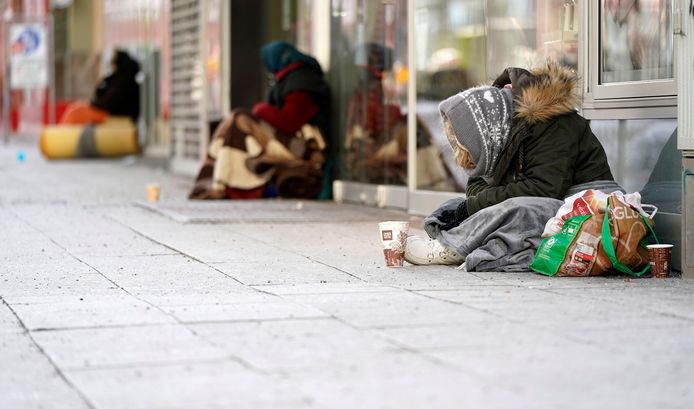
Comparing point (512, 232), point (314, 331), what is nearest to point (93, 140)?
point (512, 232)

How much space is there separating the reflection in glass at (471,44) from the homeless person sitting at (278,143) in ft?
6.05

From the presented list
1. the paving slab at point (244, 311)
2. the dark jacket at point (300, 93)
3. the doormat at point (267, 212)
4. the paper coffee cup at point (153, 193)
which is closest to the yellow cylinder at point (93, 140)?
the paper coffee cup at point (153, 193)

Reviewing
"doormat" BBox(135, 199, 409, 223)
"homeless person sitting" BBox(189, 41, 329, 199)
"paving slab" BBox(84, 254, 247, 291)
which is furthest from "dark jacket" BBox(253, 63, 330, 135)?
"paving slab" BBox(84, 254, 247, 291)

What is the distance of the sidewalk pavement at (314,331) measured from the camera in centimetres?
390

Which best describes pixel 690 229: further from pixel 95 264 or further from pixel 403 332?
pixel 95 264

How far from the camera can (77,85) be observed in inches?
1137

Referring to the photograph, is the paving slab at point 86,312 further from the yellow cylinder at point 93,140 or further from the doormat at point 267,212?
the yellow cylinder at point 93,140

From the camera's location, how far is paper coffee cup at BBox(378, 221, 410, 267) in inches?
272

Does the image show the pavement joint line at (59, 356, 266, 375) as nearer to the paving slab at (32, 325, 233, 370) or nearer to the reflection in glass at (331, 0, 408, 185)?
the paving slab at (32, 325, 233, 370)

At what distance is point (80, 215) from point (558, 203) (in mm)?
4902

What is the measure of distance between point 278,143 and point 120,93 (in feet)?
33.6

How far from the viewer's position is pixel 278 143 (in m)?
12.1

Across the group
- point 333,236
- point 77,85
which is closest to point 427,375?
point 333,236

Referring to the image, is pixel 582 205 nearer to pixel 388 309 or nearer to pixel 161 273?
pixel 388 309
